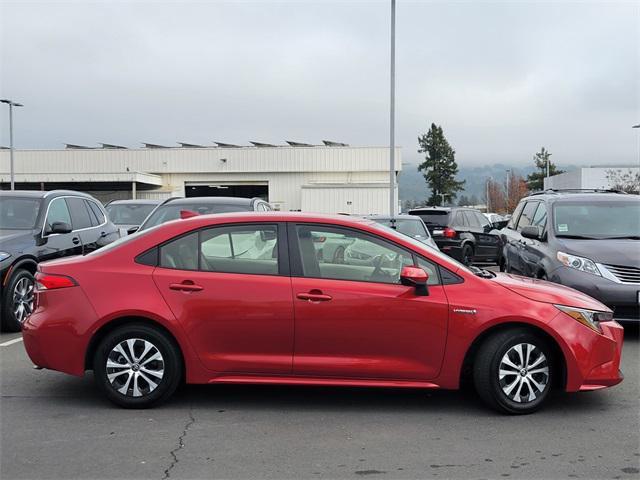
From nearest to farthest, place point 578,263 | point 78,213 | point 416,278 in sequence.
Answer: point 416,278 → point 578,263 → point 78,213

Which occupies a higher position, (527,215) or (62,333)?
(527,215)

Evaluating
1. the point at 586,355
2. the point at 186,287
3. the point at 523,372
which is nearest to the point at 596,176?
the point at 586,355

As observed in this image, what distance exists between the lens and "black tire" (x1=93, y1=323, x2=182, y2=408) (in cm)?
493

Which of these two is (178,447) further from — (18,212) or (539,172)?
(539,172)

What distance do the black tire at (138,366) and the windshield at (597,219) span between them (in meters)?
5.65

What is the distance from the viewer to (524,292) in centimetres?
502

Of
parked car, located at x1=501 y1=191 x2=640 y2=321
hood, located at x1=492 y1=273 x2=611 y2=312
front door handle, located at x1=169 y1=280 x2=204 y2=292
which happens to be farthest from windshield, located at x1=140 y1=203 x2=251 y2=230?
hood, located at x1=492 y1=273 x2=611 y2=312

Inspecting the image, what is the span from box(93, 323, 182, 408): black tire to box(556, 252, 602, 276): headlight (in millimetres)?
4961

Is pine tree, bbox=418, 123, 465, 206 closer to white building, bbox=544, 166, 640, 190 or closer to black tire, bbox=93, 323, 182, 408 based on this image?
white building, bbox=544, 166, 640, 190

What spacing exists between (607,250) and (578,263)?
15.6 inches

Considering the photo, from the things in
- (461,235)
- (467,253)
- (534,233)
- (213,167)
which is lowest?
(467,253)

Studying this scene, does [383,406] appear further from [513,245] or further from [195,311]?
[513,245]

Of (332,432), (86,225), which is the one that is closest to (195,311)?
(332,432)

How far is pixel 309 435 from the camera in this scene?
14.8 ft
